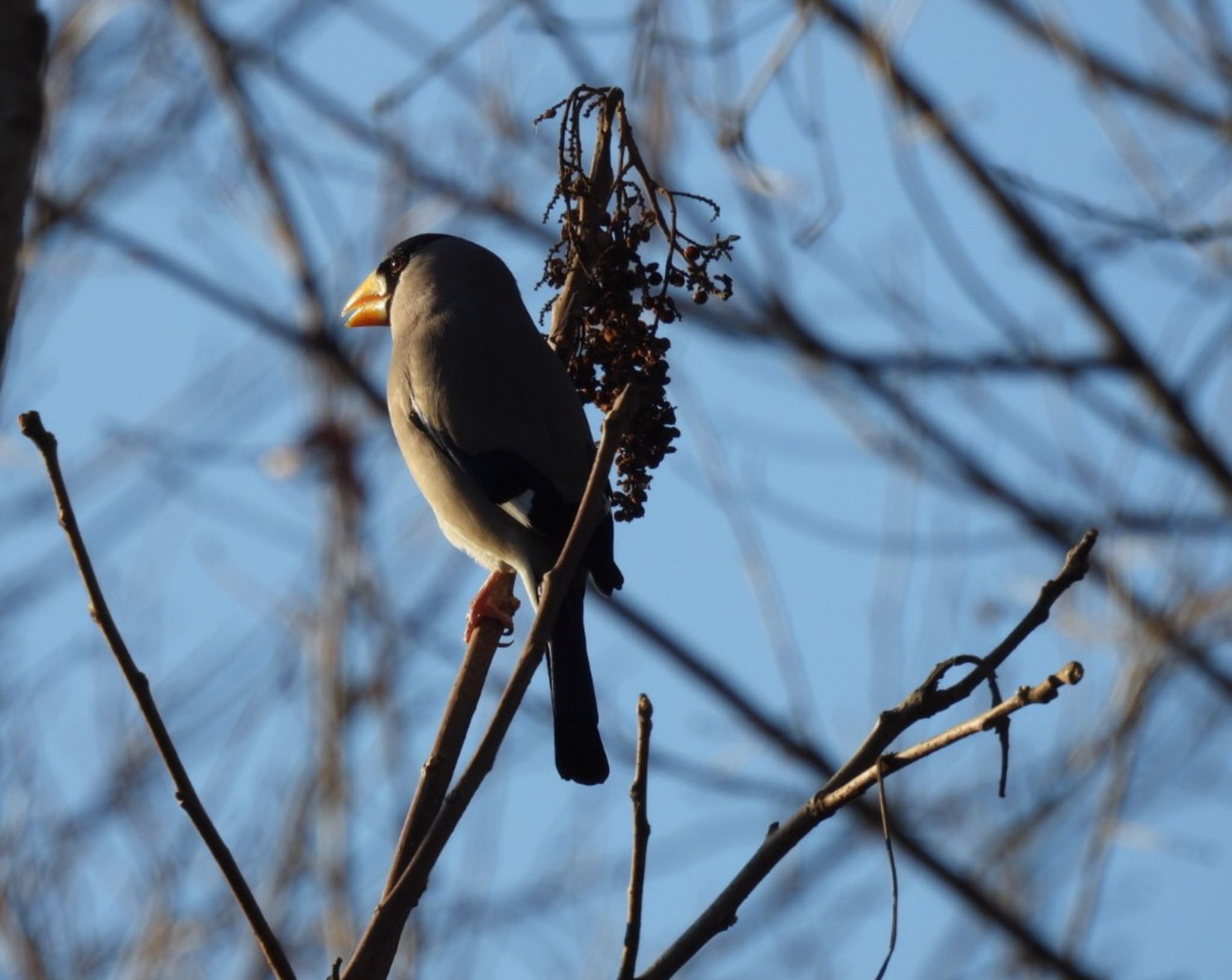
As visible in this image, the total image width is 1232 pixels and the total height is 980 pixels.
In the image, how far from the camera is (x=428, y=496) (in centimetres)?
365

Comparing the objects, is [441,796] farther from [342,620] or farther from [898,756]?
[342,620]

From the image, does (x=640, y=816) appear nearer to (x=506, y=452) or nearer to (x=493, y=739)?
(x=493, y=739)

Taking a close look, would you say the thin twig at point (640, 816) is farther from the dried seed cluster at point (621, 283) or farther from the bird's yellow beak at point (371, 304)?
the bird's yellow beak at point (371, 304)

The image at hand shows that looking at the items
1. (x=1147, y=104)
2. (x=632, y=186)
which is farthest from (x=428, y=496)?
(x=1147, y=104)

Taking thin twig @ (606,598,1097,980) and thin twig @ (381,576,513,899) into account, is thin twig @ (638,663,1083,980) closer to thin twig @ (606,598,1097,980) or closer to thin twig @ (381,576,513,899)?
thin twig @ (381,576,513,899)

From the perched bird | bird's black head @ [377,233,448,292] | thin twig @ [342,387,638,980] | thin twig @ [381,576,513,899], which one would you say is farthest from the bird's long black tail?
bird's black head @ [377,233,448,292]

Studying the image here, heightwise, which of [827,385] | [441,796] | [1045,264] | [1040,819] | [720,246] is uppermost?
[1045,264]

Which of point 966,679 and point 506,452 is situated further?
point 506,452

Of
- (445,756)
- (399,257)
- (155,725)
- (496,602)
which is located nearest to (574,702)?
(496,602)

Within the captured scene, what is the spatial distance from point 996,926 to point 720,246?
280cm

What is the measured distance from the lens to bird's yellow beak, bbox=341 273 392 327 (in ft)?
14.6

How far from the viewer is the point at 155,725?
5.97ft

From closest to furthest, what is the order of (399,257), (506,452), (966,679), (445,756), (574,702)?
(966,679), (445,756), (574,702), (506,452), (399,257)

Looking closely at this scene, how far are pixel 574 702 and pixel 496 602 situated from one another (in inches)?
13.9
